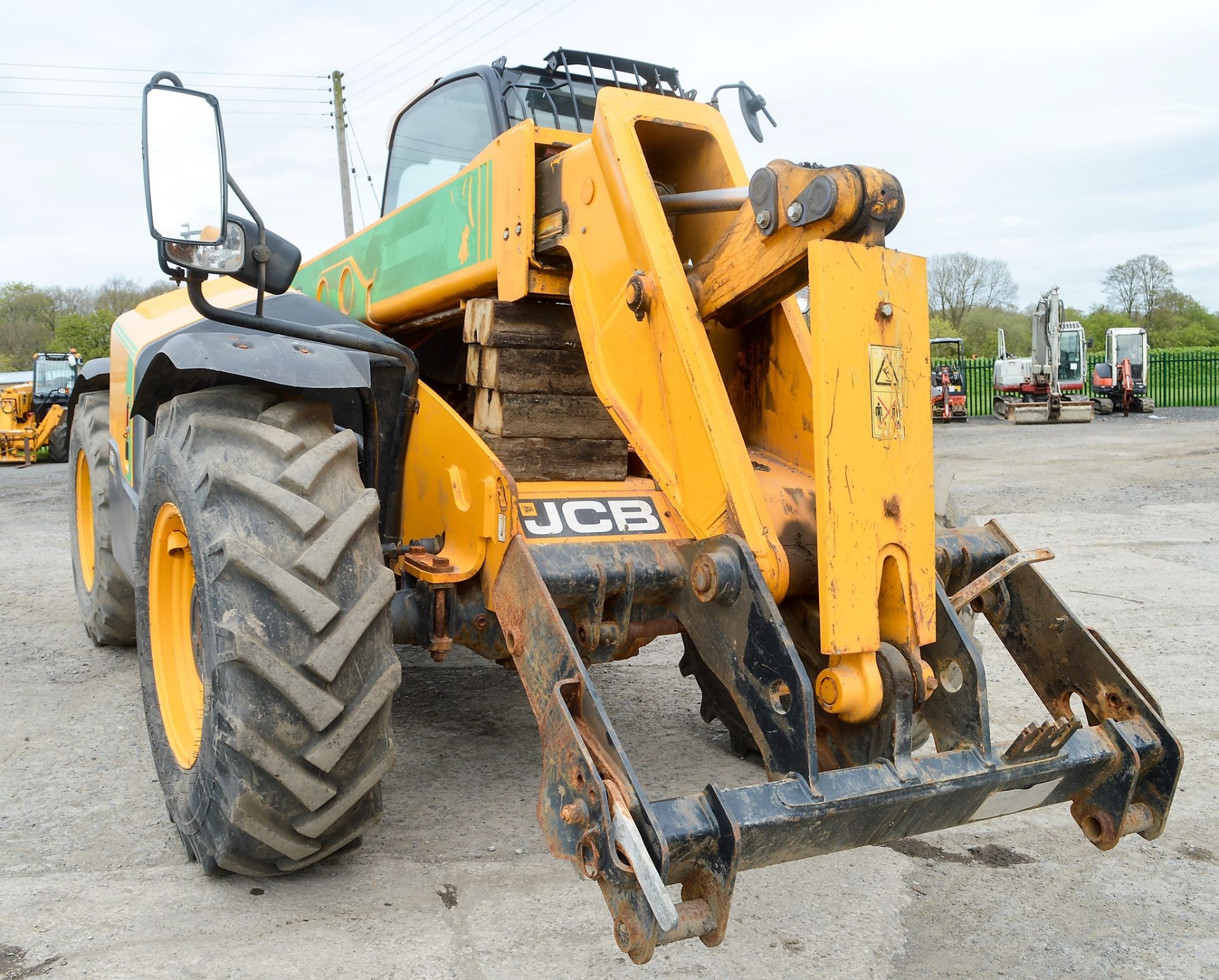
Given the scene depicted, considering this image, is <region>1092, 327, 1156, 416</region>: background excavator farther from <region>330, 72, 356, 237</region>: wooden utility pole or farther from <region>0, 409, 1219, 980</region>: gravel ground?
<region>0, 409, 1219, 980</region>: gravel ground

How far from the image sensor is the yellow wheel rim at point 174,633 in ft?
11.0

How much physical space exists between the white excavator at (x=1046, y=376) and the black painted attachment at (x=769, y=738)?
25.4 metres

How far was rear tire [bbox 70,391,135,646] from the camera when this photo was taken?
17.8 feet

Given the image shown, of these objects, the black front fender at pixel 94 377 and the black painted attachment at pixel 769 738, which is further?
the black front fender at pixel 94 377

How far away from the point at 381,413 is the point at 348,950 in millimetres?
1697

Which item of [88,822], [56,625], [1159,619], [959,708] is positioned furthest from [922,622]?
[56,625]

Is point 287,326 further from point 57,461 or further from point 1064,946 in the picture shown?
point 57,461

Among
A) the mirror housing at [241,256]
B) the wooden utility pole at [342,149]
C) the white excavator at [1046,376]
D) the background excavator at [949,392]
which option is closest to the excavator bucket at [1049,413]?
the white excavator at [1046,376]

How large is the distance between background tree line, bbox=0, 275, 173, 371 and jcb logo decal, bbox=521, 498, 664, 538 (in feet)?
148

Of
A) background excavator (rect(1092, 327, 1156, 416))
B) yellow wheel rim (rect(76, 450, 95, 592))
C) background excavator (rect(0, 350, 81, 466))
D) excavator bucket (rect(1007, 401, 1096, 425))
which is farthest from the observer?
background excavator (rect(1092, 327, 1156, 416))

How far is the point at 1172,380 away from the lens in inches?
1373

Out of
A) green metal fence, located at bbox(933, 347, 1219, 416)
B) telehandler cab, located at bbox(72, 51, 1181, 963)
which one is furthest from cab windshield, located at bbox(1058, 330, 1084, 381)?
telehandler cab, located at bbox(72, 51, 1181, 963)

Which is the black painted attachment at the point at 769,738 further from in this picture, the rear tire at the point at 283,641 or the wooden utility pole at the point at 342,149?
the wooden utility pole at the point at 342,149

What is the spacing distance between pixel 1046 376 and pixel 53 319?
48.1m
